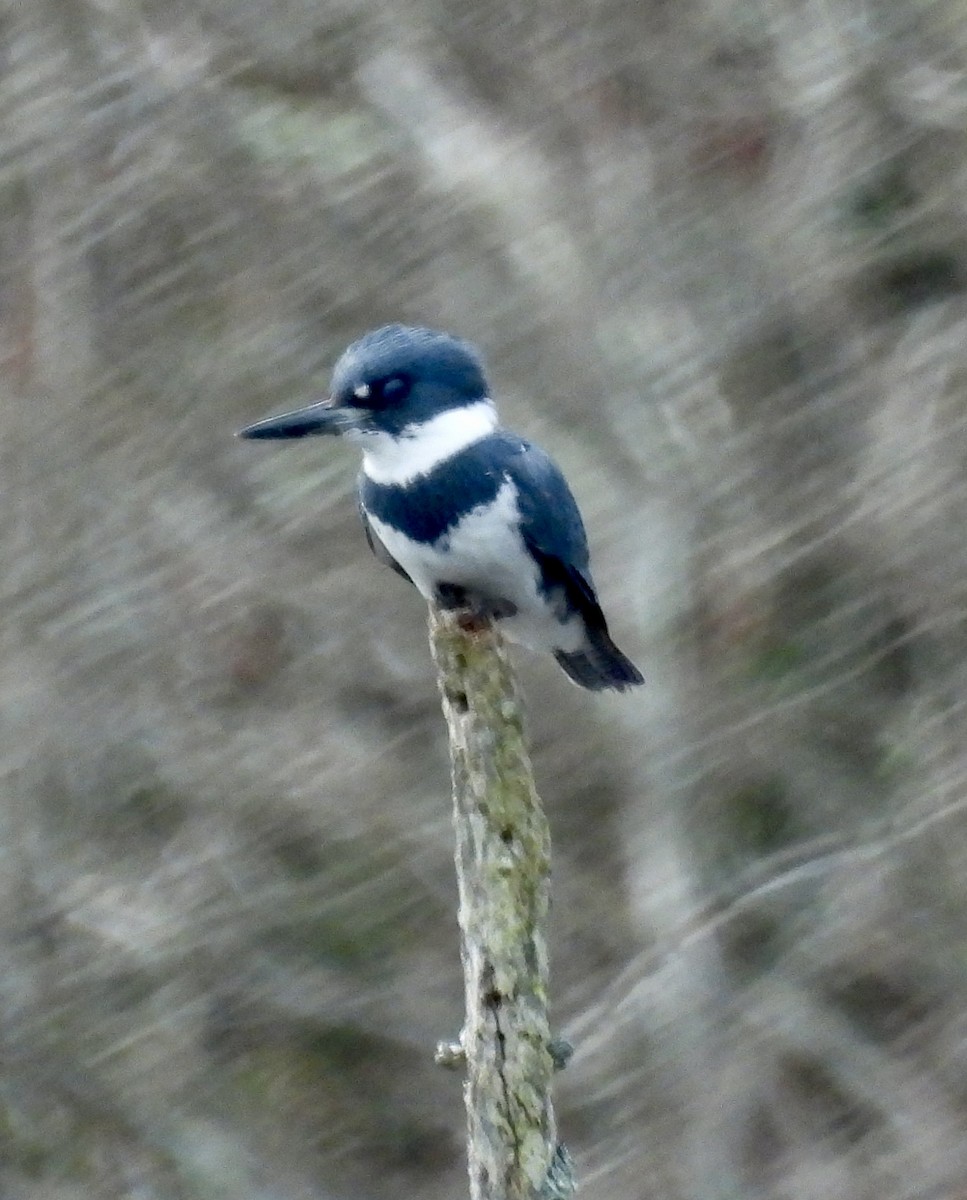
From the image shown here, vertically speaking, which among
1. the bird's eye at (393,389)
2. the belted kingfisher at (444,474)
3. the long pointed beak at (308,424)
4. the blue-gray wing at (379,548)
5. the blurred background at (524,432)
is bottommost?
the blurred background at (524,432)

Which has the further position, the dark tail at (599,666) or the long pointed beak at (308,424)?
the dark tail at (599,666)

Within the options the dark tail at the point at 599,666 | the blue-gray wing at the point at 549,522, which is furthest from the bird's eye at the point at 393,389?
the dark tail at the point at 599,666

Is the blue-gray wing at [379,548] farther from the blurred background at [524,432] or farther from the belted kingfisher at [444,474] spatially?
the blurred background at [524,432]

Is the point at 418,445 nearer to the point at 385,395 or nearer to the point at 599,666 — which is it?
the point at 385,395

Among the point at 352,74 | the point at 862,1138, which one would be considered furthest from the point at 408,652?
the point at 862,1138

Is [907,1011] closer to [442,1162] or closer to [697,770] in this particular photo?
[697,770]

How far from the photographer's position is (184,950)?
4.81 m

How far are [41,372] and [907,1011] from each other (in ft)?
8.86

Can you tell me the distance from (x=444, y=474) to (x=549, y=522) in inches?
7.9

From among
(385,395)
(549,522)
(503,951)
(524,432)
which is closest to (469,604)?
(549,522)

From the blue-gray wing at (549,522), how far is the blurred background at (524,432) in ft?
4.02

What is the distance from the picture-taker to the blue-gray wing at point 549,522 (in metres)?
3.27

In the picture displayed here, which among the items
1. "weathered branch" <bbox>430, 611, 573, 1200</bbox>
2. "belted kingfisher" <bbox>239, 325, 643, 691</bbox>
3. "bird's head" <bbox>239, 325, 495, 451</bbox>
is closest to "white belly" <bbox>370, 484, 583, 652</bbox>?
"belted kingfisher" <bbox>239, 325, 643, 691</bbox>

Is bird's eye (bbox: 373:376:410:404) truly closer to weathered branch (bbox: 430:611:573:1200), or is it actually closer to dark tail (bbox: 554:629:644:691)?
dark tail (bbox: 554:629:644:691)
